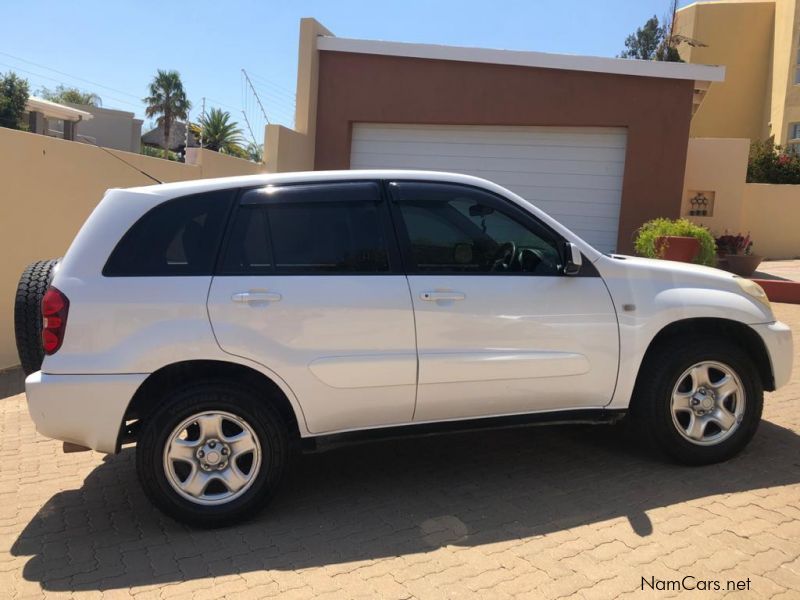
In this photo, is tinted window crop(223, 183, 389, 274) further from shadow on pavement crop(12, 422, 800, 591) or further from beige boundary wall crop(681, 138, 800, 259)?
beige boundary wall crop(681, 138, 800, 259)

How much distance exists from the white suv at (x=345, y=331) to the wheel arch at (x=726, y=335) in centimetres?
2

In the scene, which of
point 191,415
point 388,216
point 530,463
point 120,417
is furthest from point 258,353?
point 530,463

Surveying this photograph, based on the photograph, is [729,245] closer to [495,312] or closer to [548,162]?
[548,162]

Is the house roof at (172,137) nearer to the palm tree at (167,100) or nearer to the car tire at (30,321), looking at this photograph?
the palm tree at (167,100)

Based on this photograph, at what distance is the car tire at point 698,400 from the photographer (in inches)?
162

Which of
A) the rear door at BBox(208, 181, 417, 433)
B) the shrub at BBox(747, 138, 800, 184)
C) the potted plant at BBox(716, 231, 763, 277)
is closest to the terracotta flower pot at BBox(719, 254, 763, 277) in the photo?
the potted plant at BBox(716, 231, 763, 277)

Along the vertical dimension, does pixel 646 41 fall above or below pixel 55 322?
above

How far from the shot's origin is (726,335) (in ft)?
14.3

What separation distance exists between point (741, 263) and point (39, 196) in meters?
11.1

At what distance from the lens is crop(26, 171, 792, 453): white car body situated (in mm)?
3414

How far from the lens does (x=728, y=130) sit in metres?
27.3

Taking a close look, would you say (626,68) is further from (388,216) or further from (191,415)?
(191,415)

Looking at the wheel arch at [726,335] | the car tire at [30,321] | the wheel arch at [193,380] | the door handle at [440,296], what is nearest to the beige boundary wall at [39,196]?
the car tire at [30,321]

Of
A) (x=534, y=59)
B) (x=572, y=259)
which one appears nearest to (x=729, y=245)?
(x=534, y=59)
